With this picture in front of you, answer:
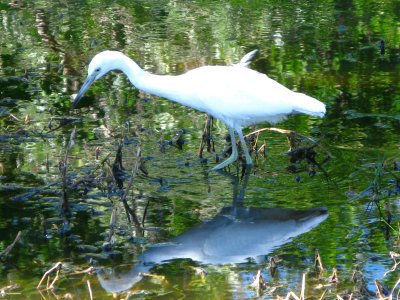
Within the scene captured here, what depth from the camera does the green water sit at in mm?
5504

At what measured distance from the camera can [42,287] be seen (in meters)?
5.19

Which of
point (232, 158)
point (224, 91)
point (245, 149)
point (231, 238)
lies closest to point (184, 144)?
point (232, 158)

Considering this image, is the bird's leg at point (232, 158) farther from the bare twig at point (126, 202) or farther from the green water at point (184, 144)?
the bare twig at point (126, 202)

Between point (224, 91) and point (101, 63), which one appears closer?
point (101, 63)

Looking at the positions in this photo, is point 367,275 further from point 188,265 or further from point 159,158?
point 159,158

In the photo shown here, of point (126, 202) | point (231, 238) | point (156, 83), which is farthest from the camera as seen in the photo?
point (156, 83)

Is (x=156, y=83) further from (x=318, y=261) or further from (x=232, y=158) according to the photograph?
(x=318, y=261)

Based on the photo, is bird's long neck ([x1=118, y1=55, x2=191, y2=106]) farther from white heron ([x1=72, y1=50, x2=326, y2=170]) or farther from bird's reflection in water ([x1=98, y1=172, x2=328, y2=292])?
bird's reflection in water ([x1=98, y1=172, x2=328, y2=292])

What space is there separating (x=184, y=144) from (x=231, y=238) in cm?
202

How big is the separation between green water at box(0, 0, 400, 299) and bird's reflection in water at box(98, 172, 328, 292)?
0.06 metres

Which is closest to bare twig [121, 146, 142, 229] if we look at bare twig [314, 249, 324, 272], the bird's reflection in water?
the bird's reflection in water

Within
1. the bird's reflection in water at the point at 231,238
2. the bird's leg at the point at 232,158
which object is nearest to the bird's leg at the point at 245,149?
the bird's leg at the point at 232,158

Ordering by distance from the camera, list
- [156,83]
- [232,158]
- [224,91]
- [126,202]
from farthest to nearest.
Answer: [232,158] → [156,83] → [224,91] → [126,202]

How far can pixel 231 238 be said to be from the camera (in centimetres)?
599
